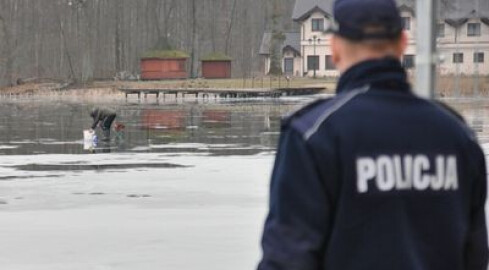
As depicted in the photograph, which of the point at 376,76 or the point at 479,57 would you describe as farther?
the point at 479,57

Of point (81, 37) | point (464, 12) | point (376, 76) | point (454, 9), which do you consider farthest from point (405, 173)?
point (81, 37)

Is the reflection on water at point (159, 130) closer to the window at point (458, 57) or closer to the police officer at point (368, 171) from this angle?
the police officer at point (368, 171)

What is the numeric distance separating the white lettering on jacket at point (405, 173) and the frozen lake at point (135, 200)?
20.9 ft

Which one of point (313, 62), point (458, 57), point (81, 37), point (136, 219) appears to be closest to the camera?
point (136, 219)

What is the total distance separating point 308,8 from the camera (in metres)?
96.4

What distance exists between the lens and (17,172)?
20531 millimetres

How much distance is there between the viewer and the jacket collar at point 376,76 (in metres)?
3.61

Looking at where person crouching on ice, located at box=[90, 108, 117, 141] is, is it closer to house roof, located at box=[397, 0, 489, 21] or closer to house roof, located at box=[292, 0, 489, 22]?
house roof, located at box=[292, 0, 489, 22]

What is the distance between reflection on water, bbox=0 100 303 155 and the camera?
27500 millimetres

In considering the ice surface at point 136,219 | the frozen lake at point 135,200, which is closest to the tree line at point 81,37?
the frozen lake at point 135,200

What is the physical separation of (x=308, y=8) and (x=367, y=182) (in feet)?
308

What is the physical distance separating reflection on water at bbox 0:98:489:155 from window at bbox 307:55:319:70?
123 feet

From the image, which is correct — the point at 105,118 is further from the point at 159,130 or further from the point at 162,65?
the point at 162,65

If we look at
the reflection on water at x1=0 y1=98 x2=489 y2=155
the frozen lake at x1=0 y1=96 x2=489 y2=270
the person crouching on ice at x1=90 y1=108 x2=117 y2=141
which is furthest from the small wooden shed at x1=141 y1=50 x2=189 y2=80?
the person crouching on ice at x1=90 y1=108 x2=117 y2=141
